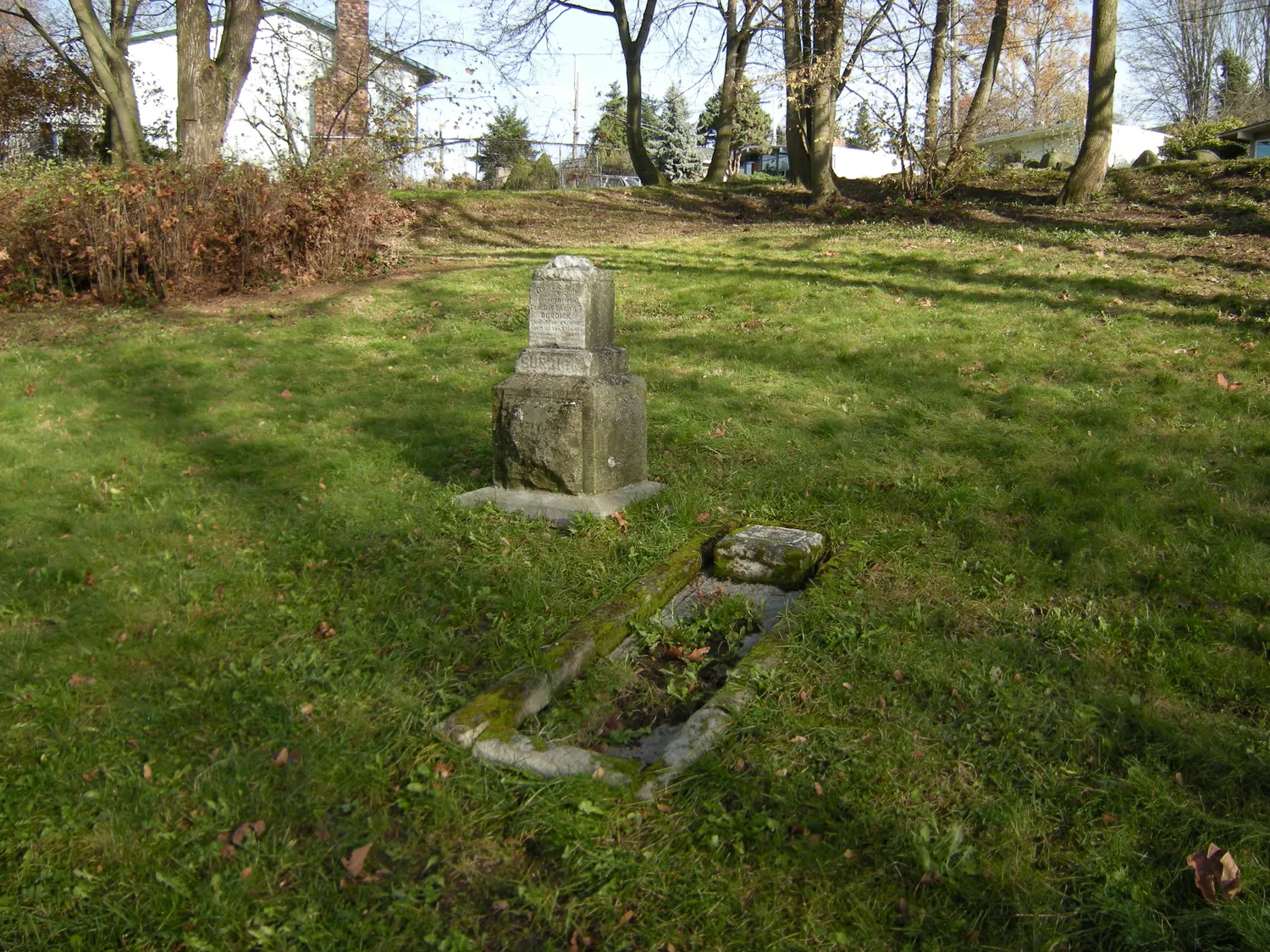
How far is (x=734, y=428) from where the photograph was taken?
6.98 m

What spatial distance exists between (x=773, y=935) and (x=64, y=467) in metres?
5.68

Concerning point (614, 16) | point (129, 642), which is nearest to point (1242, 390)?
Answer: point (129, 642)

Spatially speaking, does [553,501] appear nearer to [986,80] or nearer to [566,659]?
[566,659]

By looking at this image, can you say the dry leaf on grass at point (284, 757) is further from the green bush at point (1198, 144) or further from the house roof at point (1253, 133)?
the house roof at point (1253, 133)

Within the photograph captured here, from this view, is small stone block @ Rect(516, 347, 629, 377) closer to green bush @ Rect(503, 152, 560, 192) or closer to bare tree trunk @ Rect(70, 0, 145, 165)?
bare tree trunk @ Rect(70, 0, 145, 165)

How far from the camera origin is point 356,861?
2.82 m

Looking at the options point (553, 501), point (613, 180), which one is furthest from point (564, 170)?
point (553, 501)

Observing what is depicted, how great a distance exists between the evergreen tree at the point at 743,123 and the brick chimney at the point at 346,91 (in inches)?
344

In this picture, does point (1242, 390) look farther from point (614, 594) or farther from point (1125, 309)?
point (614, 594)

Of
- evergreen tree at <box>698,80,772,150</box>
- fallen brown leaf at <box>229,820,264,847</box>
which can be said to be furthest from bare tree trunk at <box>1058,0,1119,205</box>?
fallen brown leaf at <box>229,820,264,847</box>

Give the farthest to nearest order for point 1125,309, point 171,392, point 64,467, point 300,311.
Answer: point 300,311 → point 1125,309 → point 171,392 → point 64,467

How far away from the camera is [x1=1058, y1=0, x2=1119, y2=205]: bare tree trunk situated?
13781 mm

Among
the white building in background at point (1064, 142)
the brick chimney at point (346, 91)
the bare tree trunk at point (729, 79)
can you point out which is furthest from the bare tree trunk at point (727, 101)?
the white building in background at point (1064, 142)

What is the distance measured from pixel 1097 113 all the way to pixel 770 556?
1282 centimetres
